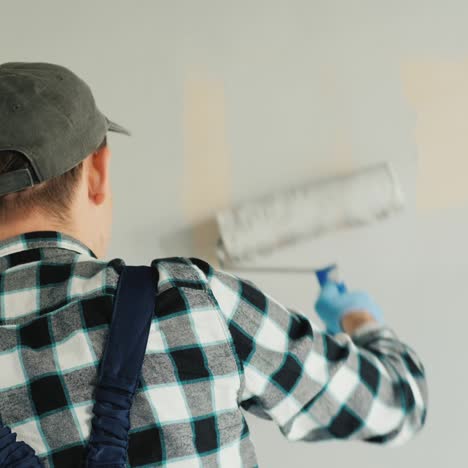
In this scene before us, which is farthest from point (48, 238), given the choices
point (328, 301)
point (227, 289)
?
point (328, 301)

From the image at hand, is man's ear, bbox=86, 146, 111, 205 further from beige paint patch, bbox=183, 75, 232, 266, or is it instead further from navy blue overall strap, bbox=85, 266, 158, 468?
beige paint patch, bbox=183, 75, 232, 266

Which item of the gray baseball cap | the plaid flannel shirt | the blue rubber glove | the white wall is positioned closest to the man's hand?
the blue rubber glove

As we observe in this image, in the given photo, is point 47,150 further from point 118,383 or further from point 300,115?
point 300,115

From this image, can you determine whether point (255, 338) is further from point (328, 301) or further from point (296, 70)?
point (296, 70)

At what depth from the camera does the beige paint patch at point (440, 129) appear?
3.53 ft

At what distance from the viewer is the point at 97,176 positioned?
67cm

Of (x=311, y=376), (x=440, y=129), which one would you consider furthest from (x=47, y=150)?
(x=440, y=129)

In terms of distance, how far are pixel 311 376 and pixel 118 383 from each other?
0.61ft

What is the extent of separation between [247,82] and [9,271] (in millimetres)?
642

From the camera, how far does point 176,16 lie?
109 centimetres

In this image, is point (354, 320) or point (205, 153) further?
point (205, 153)

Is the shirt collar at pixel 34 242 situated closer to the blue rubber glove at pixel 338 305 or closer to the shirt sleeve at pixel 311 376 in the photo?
the shirt sleeve at pixel 311 376

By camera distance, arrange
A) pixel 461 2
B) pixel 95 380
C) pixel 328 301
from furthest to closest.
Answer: pixel 461 2, pixel 328 301, pixel 95 380

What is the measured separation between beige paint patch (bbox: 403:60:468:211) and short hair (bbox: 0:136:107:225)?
26.2 inches
